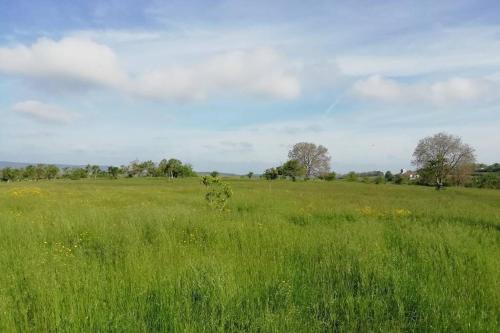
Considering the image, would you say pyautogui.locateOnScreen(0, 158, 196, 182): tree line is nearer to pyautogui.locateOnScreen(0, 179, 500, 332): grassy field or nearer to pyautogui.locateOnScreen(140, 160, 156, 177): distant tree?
pyautogui.locateOnScreen(140, 160, 156, 177): distant tree

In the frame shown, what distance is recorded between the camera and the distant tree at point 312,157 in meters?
91.7

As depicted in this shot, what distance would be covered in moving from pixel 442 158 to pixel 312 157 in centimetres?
4127

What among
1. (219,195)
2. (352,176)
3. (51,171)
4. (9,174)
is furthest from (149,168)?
(219,195)

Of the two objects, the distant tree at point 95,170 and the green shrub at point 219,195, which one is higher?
the distant tree at point 95,170

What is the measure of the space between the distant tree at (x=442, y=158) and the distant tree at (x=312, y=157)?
37583 millimetres

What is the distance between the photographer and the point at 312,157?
303 feet

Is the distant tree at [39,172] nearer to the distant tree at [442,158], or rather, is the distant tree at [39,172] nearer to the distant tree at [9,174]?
the distant tree at [9,174]

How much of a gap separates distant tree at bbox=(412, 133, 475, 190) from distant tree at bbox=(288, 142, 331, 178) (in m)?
37.6

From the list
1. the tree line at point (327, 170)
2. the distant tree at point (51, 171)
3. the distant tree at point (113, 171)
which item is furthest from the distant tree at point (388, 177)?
the distant tree at point (51, 171)

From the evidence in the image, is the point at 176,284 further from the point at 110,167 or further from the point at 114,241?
the point at 110,167

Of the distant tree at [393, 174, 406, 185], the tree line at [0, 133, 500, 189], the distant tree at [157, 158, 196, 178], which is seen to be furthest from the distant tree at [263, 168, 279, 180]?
the distant tree at [393, 174, 406, 185]

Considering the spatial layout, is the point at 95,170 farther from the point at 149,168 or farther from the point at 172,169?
the point at 172,169

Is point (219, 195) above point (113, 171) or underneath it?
underneath

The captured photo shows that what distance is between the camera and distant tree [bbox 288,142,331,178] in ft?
301
